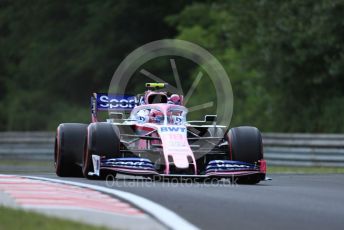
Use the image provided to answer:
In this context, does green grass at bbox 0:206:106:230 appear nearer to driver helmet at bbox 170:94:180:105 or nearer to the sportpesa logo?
driver helmet at bbox 170:94:180:105

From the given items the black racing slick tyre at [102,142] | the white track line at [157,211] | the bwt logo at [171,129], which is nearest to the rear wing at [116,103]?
the bwt logo at [171,129]

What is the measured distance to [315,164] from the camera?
24172mm

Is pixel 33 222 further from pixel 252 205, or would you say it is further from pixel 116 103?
pixel 116 103

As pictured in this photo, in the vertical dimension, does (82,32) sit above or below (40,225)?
above

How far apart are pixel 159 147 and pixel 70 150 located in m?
2.37

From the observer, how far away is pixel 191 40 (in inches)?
1655

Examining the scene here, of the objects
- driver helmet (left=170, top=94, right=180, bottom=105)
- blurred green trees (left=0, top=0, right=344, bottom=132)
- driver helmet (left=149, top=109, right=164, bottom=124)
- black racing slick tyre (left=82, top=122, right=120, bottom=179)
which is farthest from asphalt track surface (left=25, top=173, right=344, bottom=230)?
blurred green trees (left=0, top=0, right=344, bottom=132)

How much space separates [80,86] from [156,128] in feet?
122

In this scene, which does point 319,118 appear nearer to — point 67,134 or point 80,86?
point 67,134

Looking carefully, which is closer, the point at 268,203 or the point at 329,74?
the point at 268,203

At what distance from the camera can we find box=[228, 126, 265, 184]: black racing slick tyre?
15.2m

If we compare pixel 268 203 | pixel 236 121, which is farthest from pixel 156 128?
pixel 236 121

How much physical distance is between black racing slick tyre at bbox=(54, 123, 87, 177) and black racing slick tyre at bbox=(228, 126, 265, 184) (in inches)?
106

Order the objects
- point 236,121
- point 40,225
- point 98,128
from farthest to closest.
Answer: point 236,121
point 98,128
point 40,225
